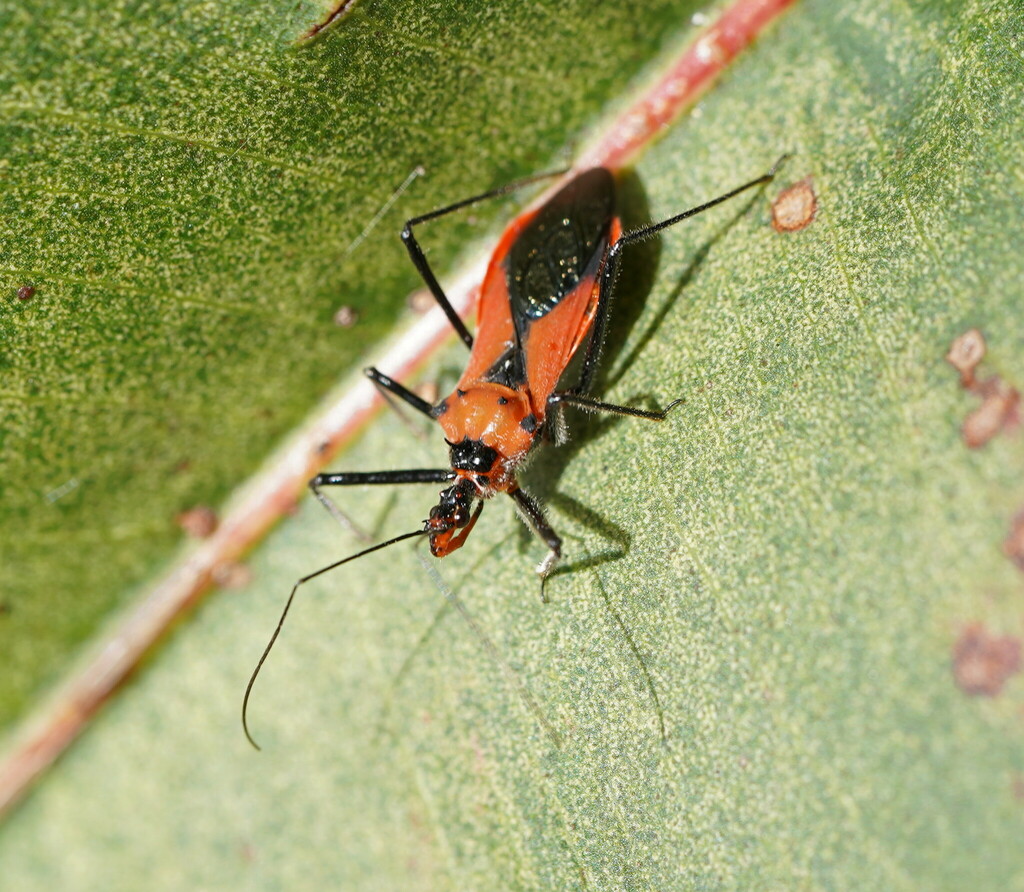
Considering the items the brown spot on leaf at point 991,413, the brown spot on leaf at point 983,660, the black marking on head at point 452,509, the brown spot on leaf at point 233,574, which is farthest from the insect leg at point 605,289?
the brown spot on leaf at point 983,660

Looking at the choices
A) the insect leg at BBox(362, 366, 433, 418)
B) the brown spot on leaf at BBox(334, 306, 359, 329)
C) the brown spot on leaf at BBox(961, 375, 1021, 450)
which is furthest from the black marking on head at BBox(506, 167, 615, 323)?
the brown spot on leaf at BBox(961, 375, 1021, 450)

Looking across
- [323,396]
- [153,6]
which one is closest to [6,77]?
[153,6]

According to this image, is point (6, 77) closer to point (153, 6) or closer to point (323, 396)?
point (153, 6)

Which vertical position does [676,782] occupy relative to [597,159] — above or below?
below

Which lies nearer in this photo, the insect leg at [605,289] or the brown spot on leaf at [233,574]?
the insect leg at [605,289]

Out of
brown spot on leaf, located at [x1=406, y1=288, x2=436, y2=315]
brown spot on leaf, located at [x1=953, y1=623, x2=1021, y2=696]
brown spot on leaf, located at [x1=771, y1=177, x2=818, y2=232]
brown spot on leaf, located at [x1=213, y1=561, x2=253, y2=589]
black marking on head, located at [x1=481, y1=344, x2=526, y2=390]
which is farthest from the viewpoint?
brown spot on leaf, located at [x1=213, y1=561, x2=253, y2=589]

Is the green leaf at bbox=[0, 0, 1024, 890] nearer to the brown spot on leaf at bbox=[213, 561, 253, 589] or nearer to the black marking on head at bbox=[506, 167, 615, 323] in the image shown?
the brown spot on leaf at bbox=[213, 561, 253, 589]

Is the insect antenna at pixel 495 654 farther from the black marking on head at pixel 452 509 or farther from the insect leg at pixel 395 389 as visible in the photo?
the insect leg at pixel 395 389
